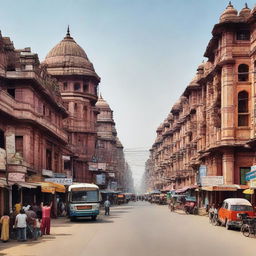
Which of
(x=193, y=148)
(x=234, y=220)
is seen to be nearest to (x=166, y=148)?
(x=193, y=148)

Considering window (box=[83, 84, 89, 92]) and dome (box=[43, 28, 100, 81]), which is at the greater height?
dome (box=[43, 28, 100, 81])

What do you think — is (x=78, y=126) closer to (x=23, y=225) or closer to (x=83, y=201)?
(x=83, y=201)

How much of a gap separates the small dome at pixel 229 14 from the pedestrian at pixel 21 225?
34817 millimetres

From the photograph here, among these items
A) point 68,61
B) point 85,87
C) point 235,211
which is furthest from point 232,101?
point 68,61

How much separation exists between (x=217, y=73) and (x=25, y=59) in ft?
65.8

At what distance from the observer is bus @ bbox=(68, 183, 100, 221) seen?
36.9 meters

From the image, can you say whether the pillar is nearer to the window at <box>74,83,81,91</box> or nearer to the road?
the road

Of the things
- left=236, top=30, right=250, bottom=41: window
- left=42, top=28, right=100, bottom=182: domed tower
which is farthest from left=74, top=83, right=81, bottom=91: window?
left=236, top=30, right=250, bottom=41: window

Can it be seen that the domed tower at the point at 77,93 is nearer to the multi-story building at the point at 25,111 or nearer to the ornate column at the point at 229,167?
the multi-story building at the point at 25,111

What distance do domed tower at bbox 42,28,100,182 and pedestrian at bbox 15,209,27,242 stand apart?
54292mm

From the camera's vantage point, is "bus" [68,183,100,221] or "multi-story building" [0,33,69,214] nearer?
"bus" [68,183,100,221]

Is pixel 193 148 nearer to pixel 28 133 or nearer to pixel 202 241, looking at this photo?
pixel 28 133

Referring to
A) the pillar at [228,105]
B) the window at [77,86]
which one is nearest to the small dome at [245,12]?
the pillar at [228,105]

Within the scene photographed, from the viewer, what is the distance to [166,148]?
127 metres
